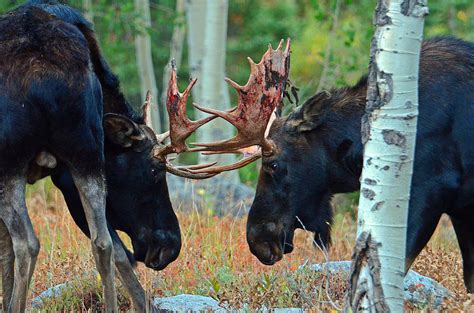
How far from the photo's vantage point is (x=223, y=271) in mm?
7840

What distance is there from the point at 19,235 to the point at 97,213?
21.1 inches

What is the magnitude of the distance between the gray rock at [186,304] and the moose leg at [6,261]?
100 cm

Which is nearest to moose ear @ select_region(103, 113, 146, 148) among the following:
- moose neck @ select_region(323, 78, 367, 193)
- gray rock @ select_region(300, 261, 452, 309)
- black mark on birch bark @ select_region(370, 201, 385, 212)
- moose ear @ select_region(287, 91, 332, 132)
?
moose ear @ select_region(287, 91, 332, 132)

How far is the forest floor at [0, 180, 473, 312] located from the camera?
711 cm

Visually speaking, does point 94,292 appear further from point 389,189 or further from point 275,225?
point 389,189

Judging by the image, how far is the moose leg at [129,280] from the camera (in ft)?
23.3

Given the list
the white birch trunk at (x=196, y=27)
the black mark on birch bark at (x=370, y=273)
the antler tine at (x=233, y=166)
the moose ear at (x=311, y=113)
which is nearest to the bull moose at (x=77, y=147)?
the antler tine at (x=233, y=166)

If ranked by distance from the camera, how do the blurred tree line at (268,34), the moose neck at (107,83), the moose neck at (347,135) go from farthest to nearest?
the blurred tree line at (268,34)
the moose neck at (347,135)
the moose neck at (107,83)

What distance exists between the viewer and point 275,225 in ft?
25.1

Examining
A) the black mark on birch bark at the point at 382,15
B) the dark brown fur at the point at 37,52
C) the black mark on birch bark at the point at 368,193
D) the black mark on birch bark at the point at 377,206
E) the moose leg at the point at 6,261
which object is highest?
the black mark on birch bark at the point at 382,15

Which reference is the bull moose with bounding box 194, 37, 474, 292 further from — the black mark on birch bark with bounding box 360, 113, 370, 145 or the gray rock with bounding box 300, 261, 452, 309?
the black mark on birch bark with bounding box 360, 113, 370, 145

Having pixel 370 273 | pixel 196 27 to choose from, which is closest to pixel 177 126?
pixel 370 273

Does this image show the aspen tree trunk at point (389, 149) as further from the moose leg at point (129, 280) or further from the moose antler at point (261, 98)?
the moose leg at point (129, 280)

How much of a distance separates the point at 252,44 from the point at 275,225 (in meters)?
16.3
